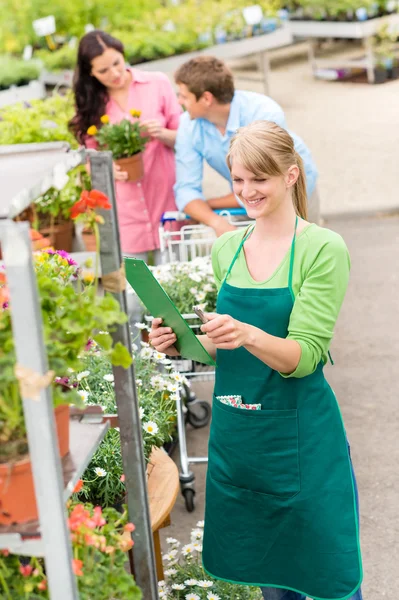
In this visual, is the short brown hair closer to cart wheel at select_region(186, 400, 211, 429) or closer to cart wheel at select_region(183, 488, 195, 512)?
cart wheel at select_region(186, 400, 211, 429)

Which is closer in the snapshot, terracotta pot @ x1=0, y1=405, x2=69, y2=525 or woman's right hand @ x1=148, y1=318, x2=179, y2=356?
terracotta pot @ x1=0, y1=405, x2=69, y2=525

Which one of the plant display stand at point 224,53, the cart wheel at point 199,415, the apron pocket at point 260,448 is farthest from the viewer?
the plant display stand at point 224,53

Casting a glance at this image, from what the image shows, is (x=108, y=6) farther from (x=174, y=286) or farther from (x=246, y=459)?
(x=246, y=459)

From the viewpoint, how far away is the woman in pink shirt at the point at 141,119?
14.0 feet

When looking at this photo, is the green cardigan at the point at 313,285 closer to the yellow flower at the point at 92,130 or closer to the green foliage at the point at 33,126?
the yellow flower at the point at 92,130

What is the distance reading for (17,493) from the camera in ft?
4.62

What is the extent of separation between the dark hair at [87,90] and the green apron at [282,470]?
2.25m

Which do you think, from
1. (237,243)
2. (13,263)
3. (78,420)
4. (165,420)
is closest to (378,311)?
(165,420)

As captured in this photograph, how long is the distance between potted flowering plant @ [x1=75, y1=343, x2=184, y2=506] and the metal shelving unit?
0.53 meters

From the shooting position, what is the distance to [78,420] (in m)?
1.71

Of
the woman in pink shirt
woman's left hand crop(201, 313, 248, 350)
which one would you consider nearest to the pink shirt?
the woman in pink shirt

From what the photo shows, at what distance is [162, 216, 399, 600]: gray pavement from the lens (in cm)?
330

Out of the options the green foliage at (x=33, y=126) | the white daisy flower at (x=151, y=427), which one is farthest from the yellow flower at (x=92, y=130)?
the white daisy flower at (x=151, y=427)

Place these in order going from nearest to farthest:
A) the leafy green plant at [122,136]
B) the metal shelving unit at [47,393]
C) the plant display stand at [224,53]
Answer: the metal shelving unit at [47,393], the leafy green plant at [122,136], the plant display stand at [224,53]
